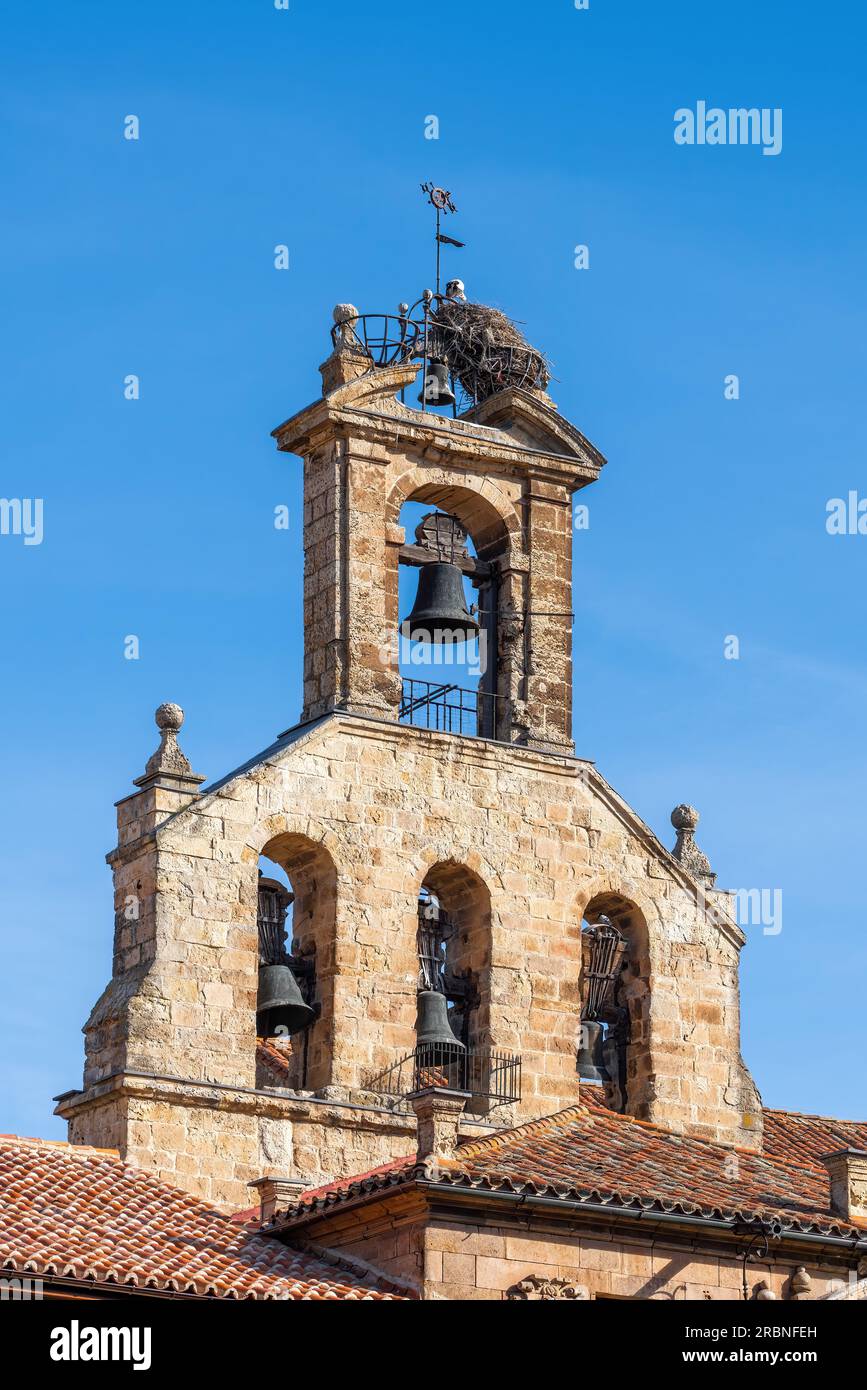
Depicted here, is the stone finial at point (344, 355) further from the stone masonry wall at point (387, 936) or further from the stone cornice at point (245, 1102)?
the stone cornice at point (245, 1102)

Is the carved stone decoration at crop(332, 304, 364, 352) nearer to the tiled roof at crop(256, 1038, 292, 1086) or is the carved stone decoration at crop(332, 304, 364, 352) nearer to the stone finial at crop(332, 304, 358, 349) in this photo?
the stone finial at crop(332, 304, 358, 349)

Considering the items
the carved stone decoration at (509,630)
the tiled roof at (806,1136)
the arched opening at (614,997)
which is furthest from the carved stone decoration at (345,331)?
the tiled roof at (806,1136)

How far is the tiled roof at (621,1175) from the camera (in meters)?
29.8

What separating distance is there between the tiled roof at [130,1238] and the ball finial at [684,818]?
8.23 m

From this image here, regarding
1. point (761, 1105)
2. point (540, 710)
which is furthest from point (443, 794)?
point (761, 1105)


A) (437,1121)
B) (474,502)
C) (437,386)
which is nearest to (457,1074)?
(437,1121)

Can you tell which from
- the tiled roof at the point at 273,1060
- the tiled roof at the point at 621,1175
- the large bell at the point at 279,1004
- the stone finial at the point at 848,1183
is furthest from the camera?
the tiled roof at the point at 273,1060

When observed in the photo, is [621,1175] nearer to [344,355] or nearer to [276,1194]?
[276,1194]

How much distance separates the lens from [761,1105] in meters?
36.6

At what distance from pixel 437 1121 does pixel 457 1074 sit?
4568 millimetres
